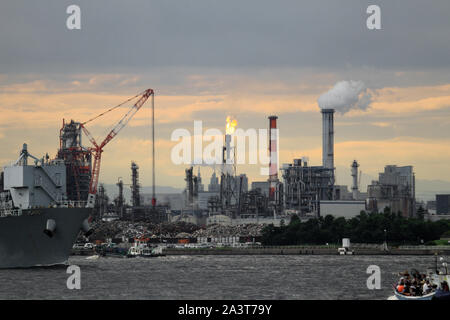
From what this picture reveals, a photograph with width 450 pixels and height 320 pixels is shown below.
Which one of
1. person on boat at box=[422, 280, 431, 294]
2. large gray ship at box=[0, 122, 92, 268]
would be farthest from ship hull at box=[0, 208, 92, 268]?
→ person on boat at box=[422, 280, 431, 294]

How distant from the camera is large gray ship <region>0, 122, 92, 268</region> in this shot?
361 feet

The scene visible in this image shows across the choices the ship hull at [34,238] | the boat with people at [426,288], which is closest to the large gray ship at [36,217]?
the ship hull at [34,238]

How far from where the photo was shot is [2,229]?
10950 cm

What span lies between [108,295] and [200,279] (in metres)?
23.9

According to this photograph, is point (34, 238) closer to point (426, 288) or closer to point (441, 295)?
point (426, 288)

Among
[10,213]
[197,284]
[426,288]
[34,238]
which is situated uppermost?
[10,213]

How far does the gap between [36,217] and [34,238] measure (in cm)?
280

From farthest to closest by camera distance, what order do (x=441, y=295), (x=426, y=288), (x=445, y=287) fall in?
A: (x=445, y=287) → (x=426, y=288) → (x=441, y=295)

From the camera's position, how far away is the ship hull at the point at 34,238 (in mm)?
109500

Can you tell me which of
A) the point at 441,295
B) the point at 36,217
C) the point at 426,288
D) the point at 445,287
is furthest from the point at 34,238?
the point at 441,295

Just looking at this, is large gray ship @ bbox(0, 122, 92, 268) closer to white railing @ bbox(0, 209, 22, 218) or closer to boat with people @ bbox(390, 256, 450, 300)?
white railing @ bbox(0, 209, 22, 218)

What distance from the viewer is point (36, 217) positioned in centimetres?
11012
